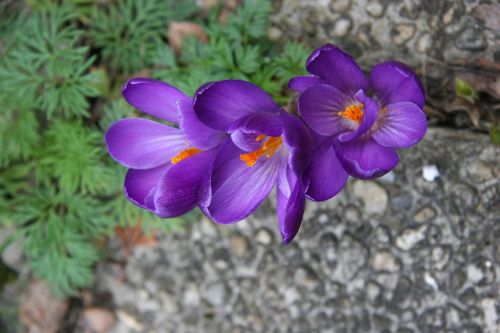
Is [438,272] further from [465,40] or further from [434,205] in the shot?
[465,40]

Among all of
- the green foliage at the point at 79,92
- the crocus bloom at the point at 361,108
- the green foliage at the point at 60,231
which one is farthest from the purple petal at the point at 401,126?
the green foliage at the point at 60,231

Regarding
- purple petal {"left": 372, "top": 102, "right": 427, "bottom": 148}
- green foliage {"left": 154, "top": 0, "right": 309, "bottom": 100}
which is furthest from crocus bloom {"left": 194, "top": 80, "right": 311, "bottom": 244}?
green foliage {"left": 154, "top": 0, "right": 309, "bottom": 100}

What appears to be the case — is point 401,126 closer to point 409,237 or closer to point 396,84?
point 396,84

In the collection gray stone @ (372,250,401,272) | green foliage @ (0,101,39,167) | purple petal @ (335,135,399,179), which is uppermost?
purple petal @ (335,135,399,179)

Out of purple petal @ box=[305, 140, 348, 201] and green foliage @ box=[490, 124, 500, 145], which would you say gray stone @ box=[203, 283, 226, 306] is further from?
green foliage @ box=[490, 124, 500, 145]

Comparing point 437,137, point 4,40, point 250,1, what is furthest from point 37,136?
point 437,137

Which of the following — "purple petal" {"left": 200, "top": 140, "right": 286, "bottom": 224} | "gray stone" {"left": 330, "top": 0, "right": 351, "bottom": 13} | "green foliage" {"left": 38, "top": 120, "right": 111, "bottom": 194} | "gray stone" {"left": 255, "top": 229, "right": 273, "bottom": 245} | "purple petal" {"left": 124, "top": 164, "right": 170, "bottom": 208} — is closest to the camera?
"purple petal" {"left": 200, "top": 140, "right": 286, "bottom": 224}
